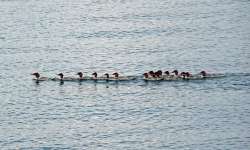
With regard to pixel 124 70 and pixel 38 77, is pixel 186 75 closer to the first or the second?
pixel 124 70

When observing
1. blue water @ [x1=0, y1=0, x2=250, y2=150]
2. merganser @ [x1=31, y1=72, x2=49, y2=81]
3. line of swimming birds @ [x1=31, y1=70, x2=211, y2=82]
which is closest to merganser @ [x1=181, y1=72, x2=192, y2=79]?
line of swimming birds @ [x1=31, y1=70, x2=211, y2=82]

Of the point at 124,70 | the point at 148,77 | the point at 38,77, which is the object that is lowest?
the point at 148,77

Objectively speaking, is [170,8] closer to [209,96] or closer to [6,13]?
[6,13]

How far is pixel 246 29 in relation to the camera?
346ft

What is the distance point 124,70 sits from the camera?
91375mm

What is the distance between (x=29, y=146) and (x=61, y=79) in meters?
16.0

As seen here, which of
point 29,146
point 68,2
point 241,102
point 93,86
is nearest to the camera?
point 29,146

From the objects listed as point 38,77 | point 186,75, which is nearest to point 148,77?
point 186,75

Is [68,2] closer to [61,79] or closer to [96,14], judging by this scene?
[96,14]

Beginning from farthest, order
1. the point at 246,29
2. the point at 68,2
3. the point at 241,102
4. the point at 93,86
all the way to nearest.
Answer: the point at 68,2, the point at 246,29, the point at 93,86, the point at 241,102

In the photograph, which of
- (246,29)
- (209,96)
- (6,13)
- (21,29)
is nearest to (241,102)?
(209,96)

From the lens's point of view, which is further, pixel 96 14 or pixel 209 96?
pixel 96 14

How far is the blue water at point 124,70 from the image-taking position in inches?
2970

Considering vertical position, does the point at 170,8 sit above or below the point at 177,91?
above
